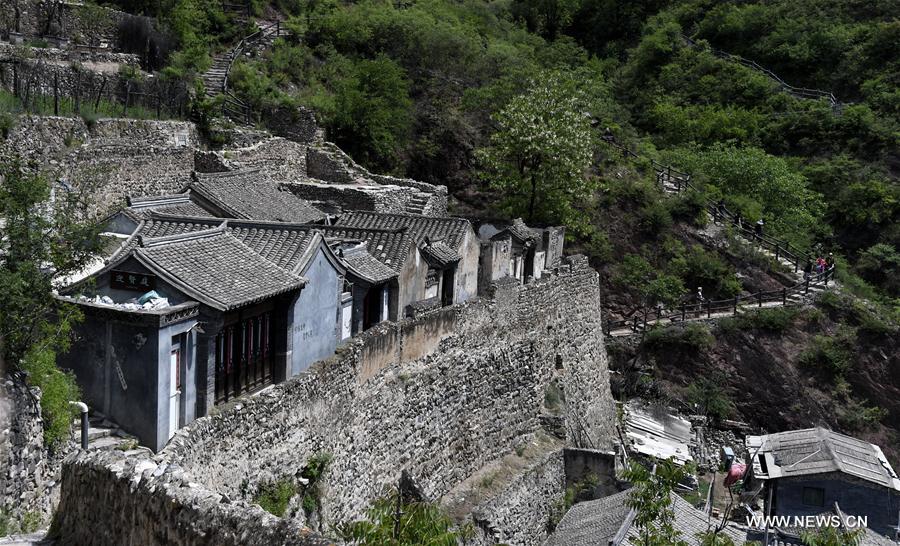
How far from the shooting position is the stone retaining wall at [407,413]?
37.8ft

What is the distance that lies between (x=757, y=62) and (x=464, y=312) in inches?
1816

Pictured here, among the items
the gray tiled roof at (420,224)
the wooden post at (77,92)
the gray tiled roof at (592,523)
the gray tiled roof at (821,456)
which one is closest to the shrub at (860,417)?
the gray tiled roof at (821,456)

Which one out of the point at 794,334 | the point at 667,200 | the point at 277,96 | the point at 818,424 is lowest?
the point at 818,424

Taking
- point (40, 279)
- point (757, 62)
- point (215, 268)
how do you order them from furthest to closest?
point (757, 62) < point (215, 268) < point (40, 279)

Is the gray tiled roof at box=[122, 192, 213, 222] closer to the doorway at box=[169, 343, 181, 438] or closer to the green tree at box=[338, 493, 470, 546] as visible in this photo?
the doorway at box=[169, 343, 181, 438]

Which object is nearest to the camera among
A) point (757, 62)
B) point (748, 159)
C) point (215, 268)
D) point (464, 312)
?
point (215, 268)

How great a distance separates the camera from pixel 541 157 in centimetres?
3497

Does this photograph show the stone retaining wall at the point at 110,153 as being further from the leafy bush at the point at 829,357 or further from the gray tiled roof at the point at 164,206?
the leafy bush at the point at 829,357

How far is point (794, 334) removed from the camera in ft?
125

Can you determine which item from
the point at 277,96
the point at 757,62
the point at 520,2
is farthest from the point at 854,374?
the point at 520,2

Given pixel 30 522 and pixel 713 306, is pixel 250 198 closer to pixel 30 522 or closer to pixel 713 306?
pixel 30 522

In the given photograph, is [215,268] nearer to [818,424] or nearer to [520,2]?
[818,424]

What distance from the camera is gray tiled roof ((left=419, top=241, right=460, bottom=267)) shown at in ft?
75.1

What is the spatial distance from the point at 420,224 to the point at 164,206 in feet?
22.6
